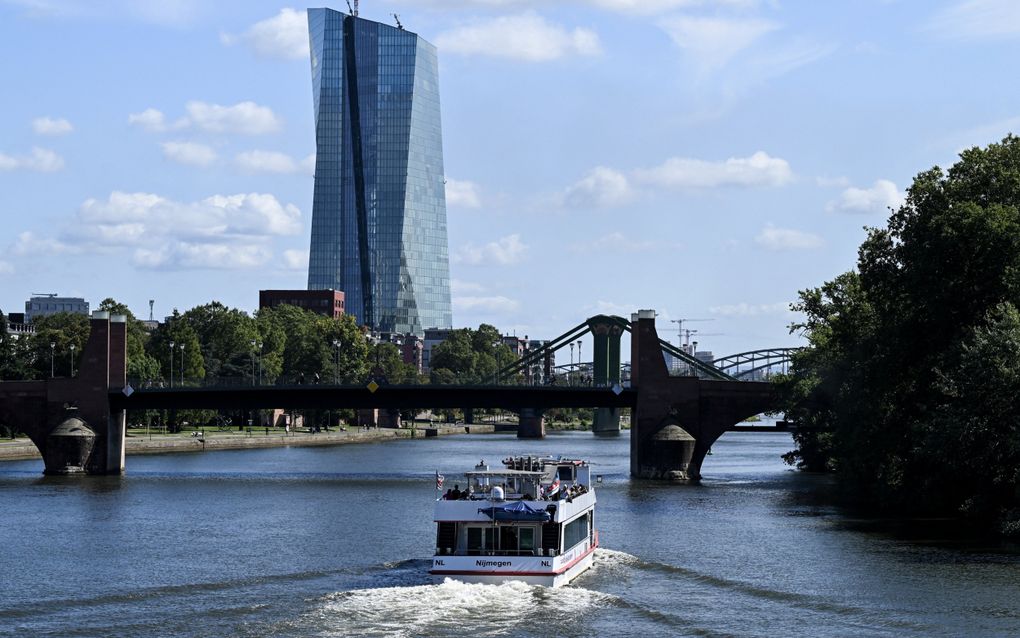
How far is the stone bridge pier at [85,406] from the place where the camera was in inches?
4943

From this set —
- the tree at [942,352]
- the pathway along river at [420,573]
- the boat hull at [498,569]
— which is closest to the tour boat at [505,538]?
the boat hull at [498,569]

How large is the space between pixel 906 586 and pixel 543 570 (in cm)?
1492

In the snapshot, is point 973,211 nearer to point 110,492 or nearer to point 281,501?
point 281,501

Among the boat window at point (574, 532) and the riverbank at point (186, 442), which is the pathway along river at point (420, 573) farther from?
the riverbank at point (186, 442)

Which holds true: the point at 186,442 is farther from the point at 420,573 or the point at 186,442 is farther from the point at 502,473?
the point at 420,573

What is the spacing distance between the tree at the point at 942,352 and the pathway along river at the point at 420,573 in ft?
14.7

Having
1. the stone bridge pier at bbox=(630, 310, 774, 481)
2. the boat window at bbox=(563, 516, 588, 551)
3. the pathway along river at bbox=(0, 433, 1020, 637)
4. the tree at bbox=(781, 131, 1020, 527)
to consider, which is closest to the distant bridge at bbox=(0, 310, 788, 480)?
the stone bridge pier at bbox=(630, 310, 774, 481)

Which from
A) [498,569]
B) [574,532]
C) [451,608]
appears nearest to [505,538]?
[498,569]

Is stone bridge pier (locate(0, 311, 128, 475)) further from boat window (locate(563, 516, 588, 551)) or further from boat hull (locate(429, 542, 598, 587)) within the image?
boat hull (locate(429, 542, 598, 587))

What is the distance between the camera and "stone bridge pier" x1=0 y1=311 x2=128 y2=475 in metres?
126

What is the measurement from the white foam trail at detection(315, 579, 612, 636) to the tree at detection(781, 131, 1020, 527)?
85.6ft

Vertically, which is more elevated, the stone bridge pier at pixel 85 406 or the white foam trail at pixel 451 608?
the stone bridge pier at pixel 85 406

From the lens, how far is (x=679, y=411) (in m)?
126

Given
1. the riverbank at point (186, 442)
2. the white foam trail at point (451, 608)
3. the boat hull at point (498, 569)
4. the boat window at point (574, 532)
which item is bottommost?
the white foam trail at point (451, 608)
